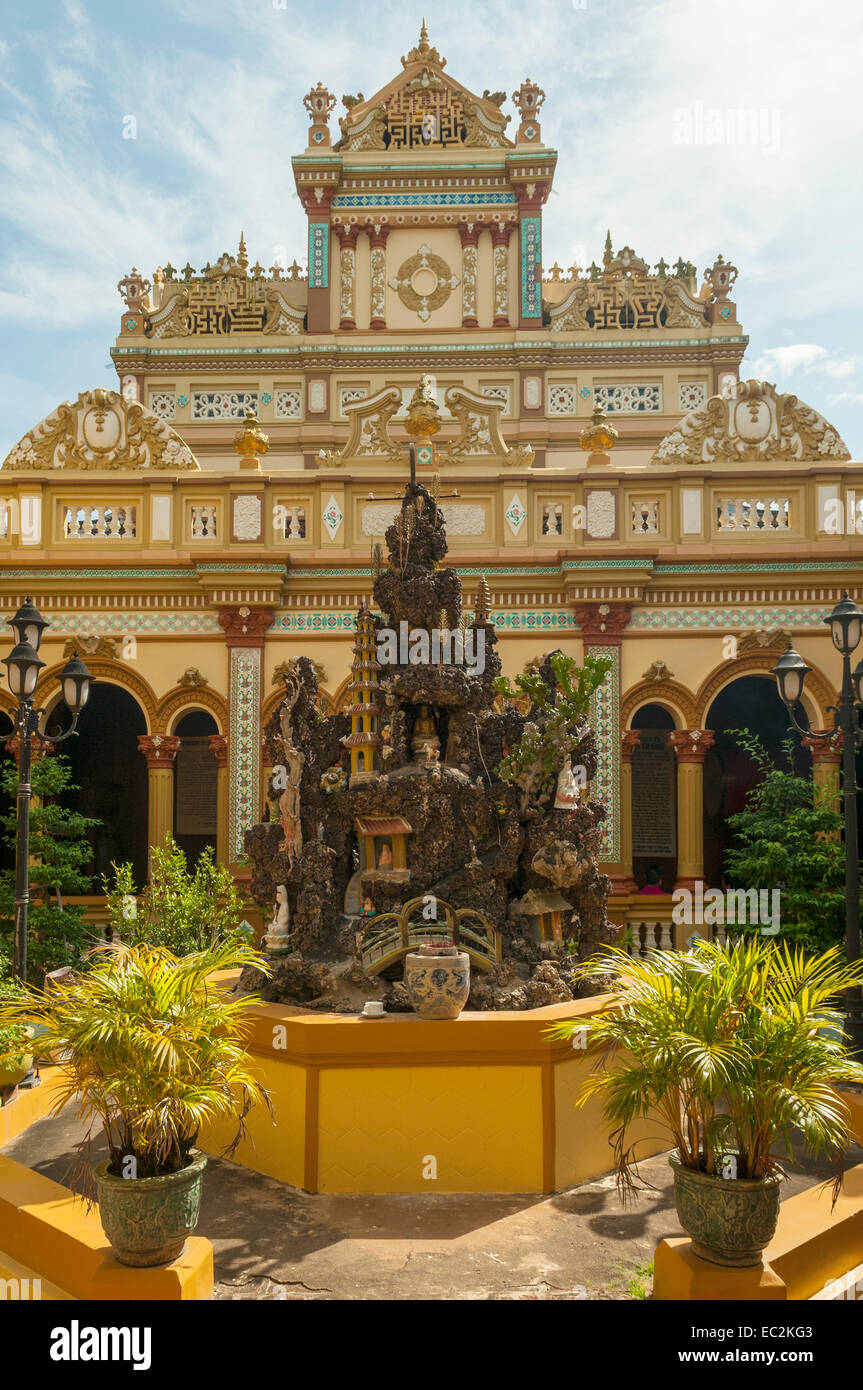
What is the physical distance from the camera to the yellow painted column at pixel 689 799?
1445 cm

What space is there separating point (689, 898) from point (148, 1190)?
1010 centimetres

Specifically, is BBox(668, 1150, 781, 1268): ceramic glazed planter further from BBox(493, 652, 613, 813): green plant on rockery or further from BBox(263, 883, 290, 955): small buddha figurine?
BBox(263, 883, 290, 955): small buddha figurine

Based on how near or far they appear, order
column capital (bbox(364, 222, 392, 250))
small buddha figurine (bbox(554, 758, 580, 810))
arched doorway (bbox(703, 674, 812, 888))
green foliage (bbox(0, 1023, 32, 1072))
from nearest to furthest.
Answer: green foliage (bbox(0, 1023, 32, 1072)) → small buddha figurine (bbox(554, 758, 580, 810)) → arched doorway (bbox(703, 674, 812, 888)) → column capital (bbox(364, 222, 392, 250))

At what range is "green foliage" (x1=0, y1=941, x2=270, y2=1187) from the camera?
196 inches

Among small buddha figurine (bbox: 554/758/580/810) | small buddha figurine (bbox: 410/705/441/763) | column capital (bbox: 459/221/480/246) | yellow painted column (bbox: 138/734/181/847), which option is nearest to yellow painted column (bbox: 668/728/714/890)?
small buddha figurine (bbox: 554/758/580/810)

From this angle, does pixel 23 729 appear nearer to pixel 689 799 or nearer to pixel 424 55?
pixel 689 799

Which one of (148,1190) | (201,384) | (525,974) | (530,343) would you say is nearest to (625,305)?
(530,343)

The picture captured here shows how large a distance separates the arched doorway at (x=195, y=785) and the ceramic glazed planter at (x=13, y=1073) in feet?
26.4

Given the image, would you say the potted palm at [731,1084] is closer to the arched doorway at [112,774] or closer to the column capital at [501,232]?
the arched doorway at [112,774]

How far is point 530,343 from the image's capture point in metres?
19.4

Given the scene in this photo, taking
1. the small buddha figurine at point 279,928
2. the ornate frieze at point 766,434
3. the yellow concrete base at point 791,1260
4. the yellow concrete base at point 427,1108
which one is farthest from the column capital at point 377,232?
the yellow concrete base at point 791,1260

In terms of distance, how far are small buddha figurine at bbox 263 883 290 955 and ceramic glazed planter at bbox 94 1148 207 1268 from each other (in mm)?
4144
